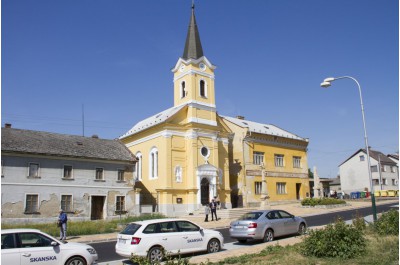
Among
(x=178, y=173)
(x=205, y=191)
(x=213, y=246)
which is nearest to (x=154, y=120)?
(x=178, y=173)

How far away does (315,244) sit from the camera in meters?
11.7

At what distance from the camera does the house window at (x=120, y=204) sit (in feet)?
113

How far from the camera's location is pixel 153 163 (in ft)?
136

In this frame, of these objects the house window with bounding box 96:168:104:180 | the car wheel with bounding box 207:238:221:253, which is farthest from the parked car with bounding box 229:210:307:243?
the house window with bounding box 96:168:104:180

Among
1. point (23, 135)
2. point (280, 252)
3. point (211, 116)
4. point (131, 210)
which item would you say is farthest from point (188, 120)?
point (280, 252)

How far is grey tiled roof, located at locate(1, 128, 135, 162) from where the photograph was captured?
30844 mm

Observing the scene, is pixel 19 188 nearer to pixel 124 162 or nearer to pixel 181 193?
pixel 124 162

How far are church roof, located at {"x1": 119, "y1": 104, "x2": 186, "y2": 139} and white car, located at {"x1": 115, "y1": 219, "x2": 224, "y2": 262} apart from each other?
25.3m

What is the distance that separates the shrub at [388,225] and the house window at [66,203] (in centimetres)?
2409

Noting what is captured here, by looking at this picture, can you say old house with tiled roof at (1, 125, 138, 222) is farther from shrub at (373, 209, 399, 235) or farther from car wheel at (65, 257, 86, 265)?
shrub at (373, 209, 399, 235)

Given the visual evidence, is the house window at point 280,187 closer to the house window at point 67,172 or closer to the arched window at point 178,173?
the arched window at point 178,173

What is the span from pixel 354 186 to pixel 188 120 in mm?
47363

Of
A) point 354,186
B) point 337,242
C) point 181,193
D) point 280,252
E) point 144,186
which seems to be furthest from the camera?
point 354,186

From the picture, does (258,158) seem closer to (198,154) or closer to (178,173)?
(198,154)
